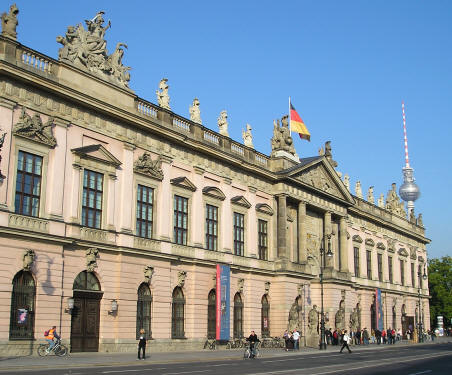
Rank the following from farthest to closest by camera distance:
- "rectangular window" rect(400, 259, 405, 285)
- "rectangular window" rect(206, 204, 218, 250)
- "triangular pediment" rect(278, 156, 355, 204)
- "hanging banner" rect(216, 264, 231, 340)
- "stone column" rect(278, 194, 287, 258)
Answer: "rectangular window" rect(400, 259, 405, 285) < "triangular pediment" rect(278, 156, 355, 204) < "stone column" rect(278, 194, 287, 258) < "rectangular window" rect(206, 204, 218, 250) < "hanging banner" rect(216, 264, 231, 340)

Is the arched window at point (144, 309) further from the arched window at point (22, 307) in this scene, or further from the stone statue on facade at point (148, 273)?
the arched window at point (22, 307)

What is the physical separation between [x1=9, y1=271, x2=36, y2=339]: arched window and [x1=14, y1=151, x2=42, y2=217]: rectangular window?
3.24m

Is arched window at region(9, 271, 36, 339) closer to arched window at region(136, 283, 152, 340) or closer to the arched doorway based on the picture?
the arched doorway

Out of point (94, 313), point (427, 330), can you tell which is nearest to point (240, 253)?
point (94, 313)

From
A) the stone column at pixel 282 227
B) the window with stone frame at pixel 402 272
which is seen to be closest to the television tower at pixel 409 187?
the window with stone frame at pixel 402 272

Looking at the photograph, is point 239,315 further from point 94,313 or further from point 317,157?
point 317,157

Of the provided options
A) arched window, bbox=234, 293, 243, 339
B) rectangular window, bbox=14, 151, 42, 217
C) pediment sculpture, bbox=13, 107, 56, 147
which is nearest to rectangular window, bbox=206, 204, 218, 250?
arched window, bbox=234, 293, 243, 339

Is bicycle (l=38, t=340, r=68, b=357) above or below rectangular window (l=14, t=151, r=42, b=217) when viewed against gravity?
below

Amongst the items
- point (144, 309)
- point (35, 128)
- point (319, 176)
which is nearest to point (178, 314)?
point (144, 309)

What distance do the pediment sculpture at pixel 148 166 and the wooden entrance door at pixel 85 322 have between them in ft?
27.0

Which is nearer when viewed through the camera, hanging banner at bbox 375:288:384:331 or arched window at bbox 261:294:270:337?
arched window at bbox 261:294:270:337

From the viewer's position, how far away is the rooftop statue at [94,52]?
34156 mm

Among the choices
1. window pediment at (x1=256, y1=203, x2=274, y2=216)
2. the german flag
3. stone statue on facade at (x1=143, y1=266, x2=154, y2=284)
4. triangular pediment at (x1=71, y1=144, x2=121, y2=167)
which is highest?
the german flag

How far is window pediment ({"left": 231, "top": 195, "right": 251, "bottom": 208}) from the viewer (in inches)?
1839
